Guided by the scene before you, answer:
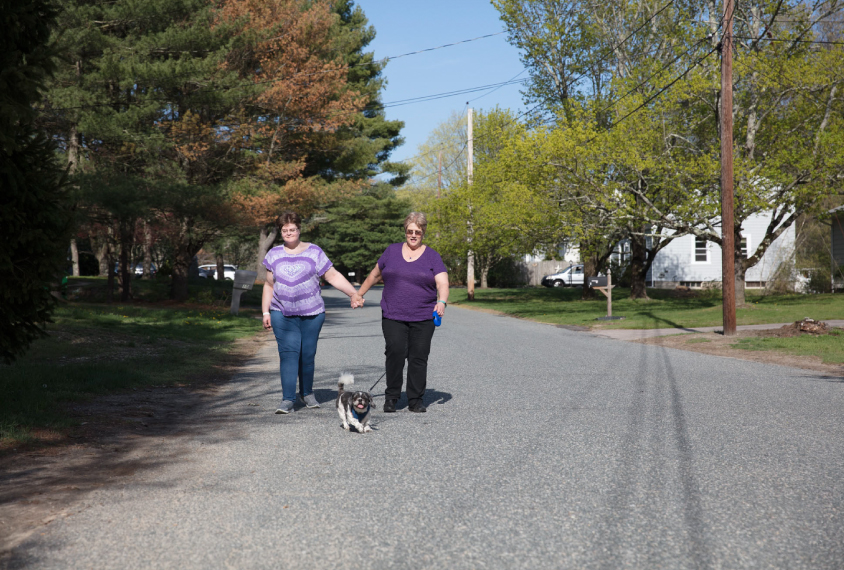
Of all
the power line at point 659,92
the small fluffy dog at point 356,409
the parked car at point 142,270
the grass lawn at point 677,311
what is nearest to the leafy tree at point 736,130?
the power line at point 659,92

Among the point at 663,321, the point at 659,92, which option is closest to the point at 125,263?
the point at 663,321

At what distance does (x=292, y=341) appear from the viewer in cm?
789

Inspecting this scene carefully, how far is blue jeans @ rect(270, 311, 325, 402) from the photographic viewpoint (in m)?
7.89

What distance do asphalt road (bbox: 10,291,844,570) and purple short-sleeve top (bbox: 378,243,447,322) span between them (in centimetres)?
104

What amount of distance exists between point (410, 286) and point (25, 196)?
12.6 ft

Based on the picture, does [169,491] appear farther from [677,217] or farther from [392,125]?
[392,125]

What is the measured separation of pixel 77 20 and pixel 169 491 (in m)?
19.6

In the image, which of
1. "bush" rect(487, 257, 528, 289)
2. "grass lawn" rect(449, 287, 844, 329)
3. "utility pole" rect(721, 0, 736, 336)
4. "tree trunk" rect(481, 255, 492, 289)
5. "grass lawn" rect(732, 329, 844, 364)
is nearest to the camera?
"grass lawn" rect(732, 329, 844, 364)

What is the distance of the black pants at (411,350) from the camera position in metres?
7.82

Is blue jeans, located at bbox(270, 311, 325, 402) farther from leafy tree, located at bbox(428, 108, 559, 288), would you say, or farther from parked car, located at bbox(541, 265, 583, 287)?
parked car, located at bbox(541, 265, 583, 287)

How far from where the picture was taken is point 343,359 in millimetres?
12977

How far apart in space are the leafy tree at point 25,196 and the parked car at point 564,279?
173ft

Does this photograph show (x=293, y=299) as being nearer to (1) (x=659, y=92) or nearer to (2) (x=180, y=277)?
(1) (x=659, y=92)

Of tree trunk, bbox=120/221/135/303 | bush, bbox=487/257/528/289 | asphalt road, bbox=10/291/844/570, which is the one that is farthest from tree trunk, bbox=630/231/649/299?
asphalt road, bbox=10/291/844/570
